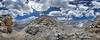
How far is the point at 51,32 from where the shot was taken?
2081 cm

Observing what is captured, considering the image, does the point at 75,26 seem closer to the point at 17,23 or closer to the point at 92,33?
the point at 92,33

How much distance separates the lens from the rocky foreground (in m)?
20.6

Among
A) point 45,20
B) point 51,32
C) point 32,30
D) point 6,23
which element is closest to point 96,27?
point 51,32

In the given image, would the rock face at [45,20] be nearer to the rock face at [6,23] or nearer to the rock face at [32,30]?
the rock face at [32,30]

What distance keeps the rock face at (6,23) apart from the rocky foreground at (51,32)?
371 millimetres

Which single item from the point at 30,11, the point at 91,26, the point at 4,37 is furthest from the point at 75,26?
the point at 4,37

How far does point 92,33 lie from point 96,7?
1.75 metres

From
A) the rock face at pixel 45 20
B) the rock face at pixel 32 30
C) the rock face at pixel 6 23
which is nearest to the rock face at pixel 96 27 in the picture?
the rock face at pixel 45 20

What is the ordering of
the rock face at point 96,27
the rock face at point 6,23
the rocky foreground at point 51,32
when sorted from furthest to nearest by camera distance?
the rock face at point 6,23
the rock face at point 96,27
the rocky foreground at point 51,32

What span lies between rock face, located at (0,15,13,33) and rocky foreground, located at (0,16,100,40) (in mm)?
371

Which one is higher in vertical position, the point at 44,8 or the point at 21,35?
the point at 44,8

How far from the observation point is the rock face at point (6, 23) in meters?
21.0

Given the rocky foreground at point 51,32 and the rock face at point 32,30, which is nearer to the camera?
the rocky foreground at point 51,32

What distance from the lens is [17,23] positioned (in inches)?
825
